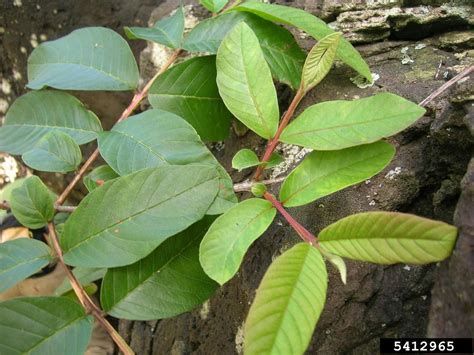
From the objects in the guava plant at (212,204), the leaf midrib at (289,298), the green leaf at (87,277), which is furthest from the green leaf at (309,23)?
the green leaf at (87,277)

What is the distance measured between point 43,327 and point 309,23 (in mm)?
855

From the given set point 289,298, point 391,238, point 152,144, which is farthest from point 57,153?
point 391,238

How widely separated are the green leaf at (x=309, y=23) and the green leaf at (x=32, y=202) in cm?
64

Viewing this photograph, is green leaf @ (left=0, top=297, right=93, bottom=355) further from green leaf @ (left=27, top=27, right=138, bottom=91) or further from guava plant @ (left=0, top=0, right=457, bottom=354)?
green leaf @ (left=27, top=27, right=138, bottom=91)

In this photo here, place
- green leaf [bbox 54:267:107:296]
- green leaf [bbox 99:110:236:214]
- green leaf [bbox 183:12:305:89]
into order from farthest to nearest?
green leaf [bbox 54:267:107:296]
green leaf [bbox 183:12:305:89]
green leaf [bbox 99:110:236:214]

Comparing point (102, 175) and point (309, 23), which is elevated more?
point (309, 23)

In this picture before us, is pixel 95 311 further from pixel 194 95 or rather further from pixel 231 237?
pixel 194 95

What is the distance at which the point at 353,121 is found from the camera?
37.2 inches

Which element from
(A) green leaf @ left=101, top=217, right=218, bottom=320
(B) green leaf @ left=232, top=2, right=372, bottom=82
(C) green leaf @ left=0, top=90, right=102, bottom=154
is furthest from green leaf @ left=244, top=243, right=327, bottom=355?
(C) green leaf @ left=0, top=90, right=102, bottom=154

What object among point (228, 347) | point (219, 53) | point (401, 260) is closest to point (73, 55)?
point (219, 53)

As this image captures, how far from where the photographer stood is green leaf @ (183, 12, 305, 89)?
1.24 m

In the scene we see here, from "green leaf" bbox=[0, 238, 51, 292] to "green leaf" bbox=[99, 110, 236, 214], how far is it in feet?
0.78

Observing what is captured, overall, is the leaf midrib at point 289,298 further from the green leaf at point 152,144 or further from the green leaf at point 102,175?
the green leaf at point 102,175

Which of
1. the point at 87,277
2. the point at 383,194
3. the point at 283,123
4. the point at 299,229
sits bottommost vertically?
A: the point at 87,277
